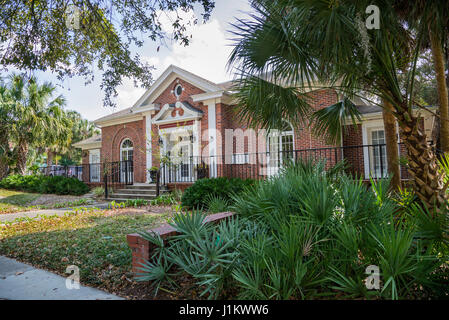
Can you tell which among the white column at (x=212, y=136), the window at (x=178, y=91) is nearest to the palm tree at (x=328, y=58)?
the white column at (x=212, y=136)

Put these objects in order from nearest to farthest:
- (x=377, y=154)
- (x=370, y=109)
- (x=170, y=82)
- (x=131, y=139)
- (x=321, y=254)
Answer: (x=321, y=254)
(x=377, y=154)
(x=370, y=109)
(x=170, y=82)
(x=131, y=139)

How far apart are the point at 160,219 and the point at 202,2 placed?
517cm

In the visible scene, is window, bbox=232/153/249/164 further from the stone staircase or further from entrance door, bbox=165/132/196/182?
the stone staircase

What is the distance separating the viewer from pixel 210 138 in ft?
42.3

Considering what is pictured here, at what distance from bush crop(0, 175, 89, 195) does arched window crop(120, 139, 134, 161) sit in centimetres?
279

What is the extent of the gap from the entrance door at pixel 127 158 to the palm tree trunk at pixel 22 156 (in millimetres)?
6789

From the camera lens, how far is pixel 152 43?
20.5ft

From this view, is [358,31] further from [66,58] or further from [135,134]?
[135,134]

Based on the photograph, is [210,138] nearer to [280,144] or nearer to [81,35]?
[280,144]

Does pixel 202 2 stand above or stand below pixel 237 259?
above

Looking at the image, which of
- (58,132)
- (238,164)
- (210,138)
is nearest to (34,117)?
(58,132)

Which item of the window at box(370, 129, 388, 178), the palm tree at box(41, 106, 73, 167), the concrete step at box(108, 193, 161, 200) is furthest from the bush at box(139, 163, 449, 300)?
the palm tree at box(41, 106, 73, 167)

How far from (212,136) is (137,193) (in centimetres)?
452
